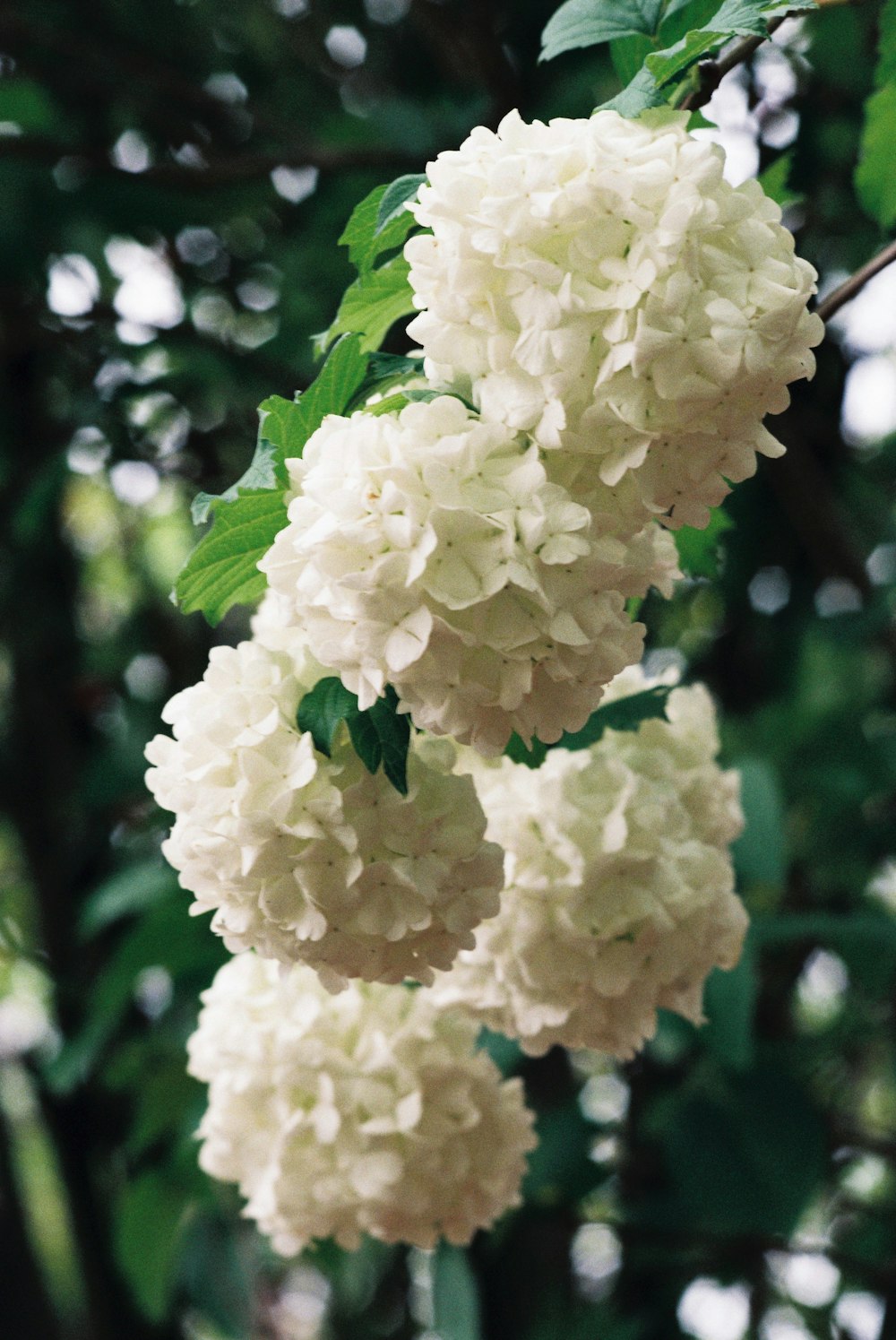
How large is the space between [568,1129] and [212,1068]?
94 cm

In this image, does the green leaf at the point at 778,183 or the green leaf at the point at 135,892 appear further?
the green leaf at the point at 135,892

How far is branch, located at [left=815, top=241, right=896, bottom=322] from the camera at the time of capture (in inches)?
42.0

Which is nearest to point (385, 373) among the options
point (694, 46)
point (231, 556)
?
point (231, 556)

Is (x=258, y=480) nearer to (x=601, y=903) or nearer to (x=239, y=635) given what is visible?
(x=601, y=903)

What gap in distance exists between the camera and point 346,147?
7.58 feet

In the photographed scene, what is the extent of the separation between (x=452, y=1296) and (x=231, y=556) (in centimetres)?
104

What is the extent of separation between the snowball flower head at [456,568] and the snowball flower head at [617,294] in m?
0.03

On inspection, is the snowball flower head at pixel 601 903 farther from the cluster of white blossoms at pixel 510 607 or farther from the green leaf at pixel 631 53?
the green leaf at pixel 631 53

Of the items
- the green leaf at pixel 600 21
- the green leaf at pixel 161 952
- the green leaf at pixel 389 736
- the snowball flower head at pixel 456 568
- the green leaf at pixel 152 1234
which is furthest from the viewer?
the green leaf at pixel 152 1234

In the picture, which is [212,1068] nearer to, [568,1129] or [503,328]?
[503,328]

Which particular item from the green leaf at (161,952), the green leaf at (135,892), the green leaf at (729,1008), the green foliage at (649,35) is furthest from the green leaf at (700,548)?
the green leaf at (135,892)

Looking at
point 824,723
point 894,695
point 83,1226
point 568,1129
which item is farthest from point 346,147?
point 83,1226

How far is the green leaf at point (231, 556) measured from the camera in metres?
0.90

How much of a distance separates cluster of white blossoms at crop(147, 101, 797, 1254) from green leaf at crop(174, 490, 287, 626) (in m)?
0.03
